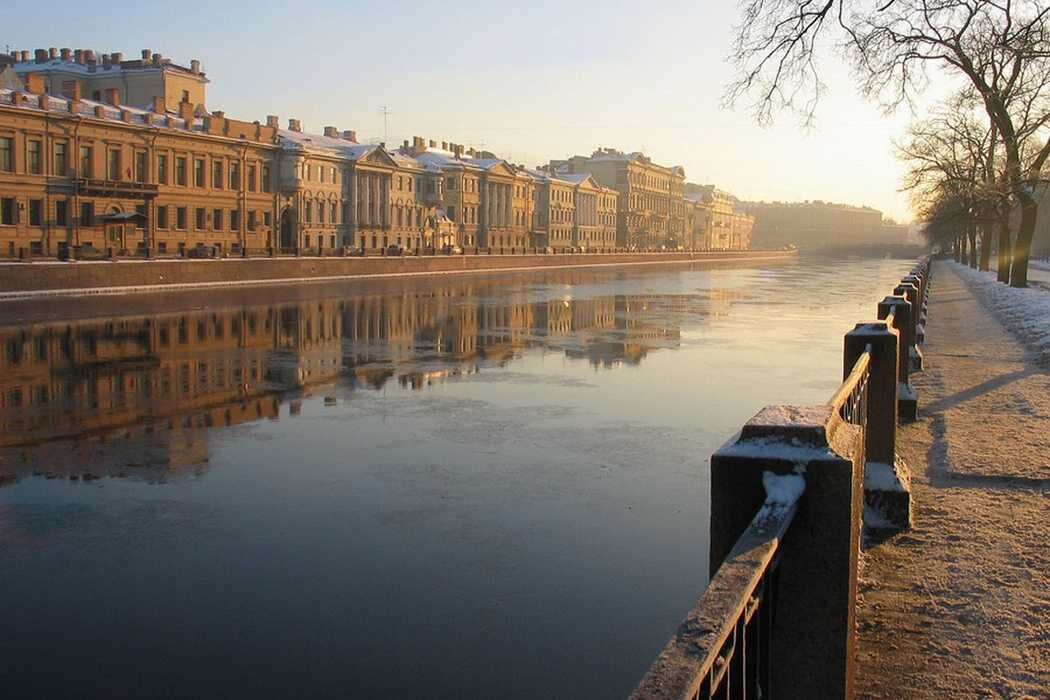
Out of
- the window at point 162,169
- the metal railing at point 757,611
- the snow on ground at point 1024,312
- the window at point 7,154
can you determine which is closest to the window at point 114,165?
the window at point 162,169

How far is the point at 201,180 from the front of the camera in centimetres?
6456

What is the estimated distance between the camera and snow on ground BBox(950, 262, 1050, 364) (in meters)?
22.7

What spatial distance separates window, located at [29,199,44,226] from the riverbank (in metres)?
49.5

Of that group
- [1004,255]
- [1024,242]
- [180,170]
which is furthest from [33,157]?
[1004,255]

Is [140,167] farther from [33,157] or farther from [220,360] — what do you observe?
[220,360]

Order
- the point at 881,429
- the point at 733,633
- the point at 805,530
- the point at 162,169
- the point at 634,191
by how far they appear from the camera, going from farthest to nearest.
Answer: the point at 634,191, the point at 162,169, the point at 881,429, the point at 805,530, the point at 733,633

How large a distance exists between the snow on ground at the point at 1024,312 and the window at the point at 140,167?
4406cm

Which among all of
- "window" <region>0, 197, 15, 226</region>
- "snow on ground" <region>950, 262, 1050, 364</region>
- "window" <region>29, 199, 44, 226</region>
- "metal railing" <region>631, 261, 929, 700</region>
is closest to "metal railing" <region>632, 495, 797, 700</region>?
"metal railing" <region>631, 261, 929, 700</region>

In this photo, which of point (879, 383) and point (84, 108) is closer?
point (879, 383)

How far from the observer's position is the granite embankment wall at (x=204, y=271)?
3959 cm

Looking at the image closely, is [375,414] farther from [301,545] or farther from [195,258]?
[195,258]

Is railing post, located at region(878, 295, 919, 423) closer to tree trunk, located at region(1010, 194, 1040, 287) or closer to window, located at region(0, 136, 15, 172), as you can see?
tree trunk, located at region(1010, 194, 1040, 287)

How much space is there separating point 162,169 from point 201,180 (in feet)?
11.1

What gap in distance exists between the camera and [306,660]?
662 centimetres
